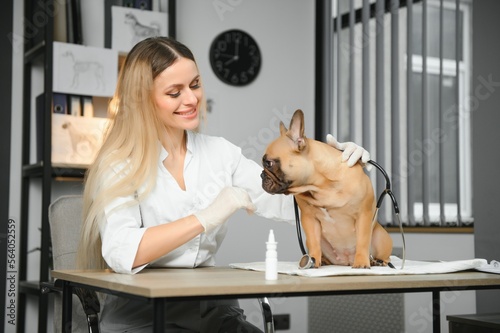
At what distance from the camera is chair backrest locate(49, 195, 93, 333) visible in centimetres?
216

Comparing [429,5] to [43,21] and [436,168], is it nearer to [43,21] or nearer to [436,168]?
[436,168]

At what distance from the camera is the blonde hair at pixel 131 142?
180 cm

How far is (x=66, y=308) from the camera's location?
1.69 meters

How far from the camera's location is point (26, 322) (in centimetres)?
337

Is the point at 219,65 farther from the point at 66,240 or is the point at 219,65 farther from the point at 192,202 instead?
the point at 192,202

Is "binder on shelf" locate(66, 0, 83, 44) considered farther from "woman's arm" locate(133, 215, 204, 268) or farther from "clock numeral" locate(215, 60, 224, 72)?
"woman's arm" locate(133, 215, 204, 268)

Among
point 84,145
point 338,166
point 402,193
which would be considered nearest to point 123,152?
point 338,166

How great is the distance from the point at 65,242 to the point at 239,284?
1074 millimetres

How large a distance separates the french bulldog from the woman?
0.08 m

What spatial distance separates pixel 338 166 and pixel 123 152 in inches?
24.2

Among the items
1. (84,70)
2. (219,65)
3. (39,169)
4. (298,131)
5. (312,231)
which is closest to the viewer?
(298,131)

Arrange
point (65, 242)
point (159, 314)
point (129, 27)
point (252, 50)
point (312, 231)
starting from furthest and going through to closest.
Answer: point (252, 50), point (129, 27), point (65, 242), point (312, 231), point (159, 314)

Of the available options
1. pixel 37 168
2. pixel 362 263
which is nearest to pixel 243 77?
pixel 37 168

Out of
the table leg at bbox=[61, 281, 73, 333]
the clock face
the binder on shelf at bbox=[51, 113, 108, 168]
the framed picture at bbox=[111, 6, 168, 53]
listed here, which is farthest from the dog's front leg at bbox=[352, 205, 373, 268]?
the clock face
